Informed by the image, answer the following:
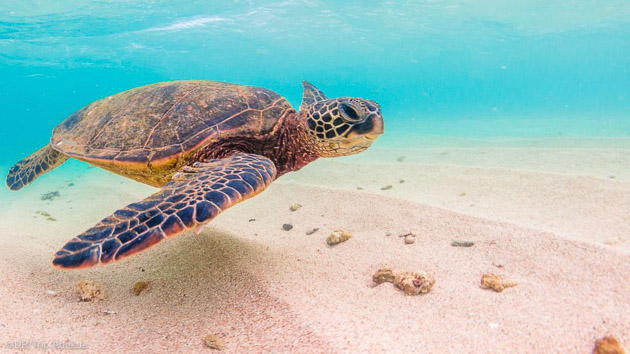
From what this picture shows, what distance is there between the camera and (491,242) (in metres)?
2.77

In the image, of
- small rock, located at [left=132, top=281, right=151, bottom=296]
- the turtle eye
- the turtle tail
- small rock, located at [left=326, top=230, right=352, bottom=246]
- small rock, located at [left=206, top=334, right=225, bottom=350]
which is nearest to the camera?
small rock, located at [left=206, top=334, right=225, bottom=350]

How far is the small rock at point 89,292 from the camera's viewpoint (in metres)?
2.27

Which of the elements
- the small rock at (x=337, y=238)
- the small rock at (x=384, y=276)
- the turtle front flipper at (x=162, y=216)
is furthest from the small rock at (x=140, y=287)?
the small rock at (x=384, y=276)

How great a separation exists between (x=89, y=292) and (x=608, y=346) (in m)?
3.30

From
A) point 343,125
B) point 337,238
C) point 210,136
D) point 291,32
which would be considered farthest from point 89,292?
point 291,32

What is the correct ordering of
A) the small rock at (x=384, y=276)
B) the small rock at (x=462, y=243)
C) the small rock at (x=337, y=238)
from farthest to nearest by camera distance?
the small rock at (x=337, y=238) < the small rock at (x=462, y=243) < the small rock at (x=384, y=276)

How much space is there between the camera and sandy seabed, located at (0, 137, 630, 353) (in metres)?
1.62

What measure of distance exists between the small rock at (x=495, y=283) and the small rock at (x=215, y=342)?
176 centimetres

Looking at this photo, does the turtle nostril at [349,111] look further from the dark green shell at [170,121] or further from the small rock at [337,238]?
the small rock at [337,238]

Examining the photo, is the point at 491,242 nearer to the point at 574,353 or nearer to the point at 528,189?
the point at 574,353

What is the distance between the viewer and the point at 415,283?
2031 mm

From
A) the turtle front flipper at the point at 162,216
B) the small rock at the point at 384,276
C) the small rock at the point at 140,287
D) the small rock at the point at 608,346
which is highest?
the turtle front flipper at the point at 162,216

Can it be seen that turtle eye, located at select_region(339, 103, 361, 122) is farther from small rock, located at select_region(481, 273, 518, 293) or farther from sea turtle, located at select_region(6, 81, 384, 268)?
small rock, located at select_region(481, 273, 518, 293)

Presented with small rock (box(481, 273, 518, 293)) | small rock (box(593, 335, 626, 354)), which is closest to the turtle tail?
small rock (box(481, 273, 518, 293))
